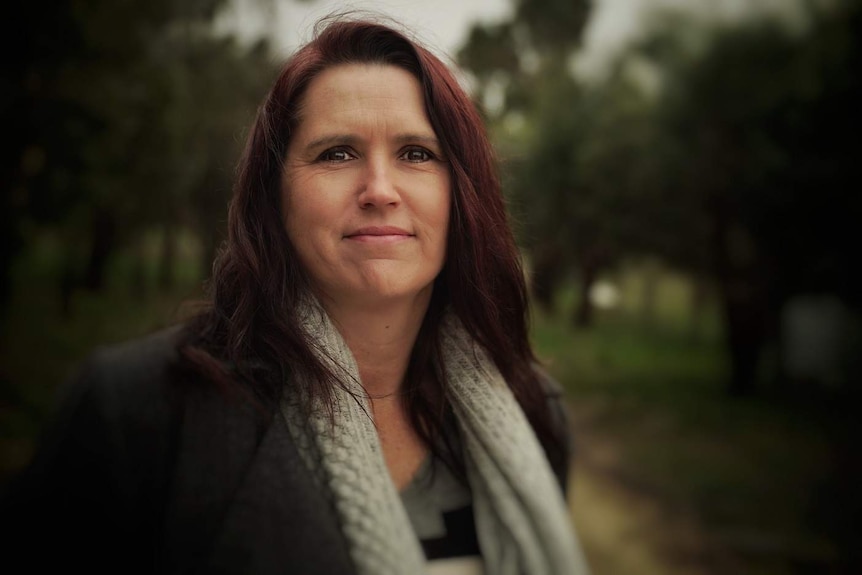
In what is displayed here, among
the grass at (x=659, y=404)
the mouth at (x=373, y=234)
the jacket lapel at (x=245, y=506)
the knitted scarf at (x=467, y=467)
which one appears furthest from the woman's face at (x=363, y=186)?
the grass at (x=659, y=404)

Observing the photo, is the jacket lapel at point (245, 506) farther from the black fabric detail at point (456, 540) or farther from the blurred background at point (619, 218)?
the blurred background at point (619, 218)

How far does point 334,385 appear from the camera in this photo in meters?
0.96

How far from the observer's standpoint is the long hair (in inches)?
38.1

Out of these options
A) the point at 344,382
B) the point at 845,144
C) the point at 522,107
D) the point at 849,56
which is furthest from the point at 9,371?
the point at 849,56

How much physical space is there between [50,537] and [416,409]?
0.67 meters

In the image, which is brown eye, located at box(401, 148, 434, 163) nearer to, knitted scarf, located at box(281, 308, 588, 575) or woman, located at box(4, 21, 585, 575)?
woman, located at box(4, 21, 585, 575)

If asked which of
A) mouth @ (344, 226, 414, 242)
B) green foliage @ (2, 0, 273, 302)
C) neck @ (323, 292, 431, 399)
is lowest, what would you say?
neck @ (323, 292, 431, 399)

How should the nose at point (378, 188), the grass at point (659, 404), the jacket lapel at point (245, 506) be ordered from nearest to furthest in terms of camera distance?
1. the jacket lapel at point (245, 506)
2. the nose at point (378, 188)
3. the grass at point (659, 404)

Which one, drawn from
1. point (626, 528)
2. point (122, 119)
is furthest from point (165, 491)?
point (626, 528)

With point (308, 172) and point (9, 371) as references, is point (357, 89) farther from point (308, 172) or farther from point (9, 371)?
point (9, 371)

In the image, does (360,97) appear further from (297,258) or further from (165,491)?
(165,491)

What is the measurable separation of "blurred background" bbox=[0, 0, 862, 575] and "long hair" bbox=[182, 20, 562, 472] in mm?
1060

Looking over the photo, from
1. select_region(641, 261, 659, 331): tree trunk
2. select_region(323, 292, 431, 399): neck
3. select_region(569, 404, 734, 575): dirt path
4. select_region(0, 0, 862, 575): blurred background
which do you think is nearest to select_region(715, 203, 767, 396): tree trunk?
select_region(0, 0, 862, 575): blurred background

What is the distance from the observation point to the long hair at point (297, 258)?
3.18 ft
